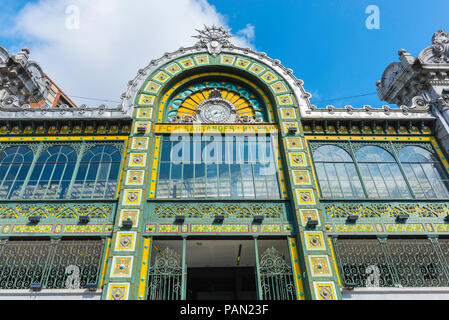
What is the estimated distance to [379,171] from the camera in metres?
14.0

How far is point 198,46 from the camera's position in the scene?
1758 centimetres

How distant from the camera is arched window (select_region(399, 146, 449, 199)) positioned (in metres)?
13.6

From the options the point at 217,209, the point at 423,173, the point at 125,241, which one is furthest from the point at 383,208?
the point at 125,241

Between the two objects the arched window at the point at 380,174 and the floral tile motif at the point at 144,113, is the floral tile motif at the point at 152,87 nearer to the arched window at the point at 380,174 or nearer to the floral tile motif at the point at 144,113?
the floral tile motif at the point at 144,113

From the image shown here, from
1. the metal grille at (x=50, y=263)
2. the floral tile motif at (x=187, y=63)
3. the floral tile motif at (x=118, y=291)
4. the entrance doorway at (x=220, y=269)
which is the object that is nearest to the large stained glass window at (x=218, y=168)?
the entrance doorway at (x=220, y=269)

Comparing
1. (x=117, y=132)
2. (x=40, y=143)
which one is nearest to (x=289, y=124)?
(x=117, y=132)

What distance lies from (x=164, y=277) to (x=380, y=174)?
9.53m

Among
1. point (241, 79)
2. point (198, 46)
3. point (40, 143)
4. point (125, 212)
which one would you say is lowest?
point (125, 212)

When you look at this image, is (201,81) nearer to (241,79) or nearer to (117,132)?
(241,79)

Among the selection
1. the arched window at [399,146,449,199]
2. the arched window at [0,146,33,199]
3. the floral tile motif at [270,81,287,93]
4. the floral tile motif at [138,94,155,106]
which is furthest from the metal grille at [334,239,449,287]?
the arched window at [0,146,33,199]

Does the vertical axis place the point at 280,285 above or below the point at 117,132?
below

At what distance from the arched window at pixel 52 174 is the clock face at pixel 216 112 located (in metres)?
6.07
